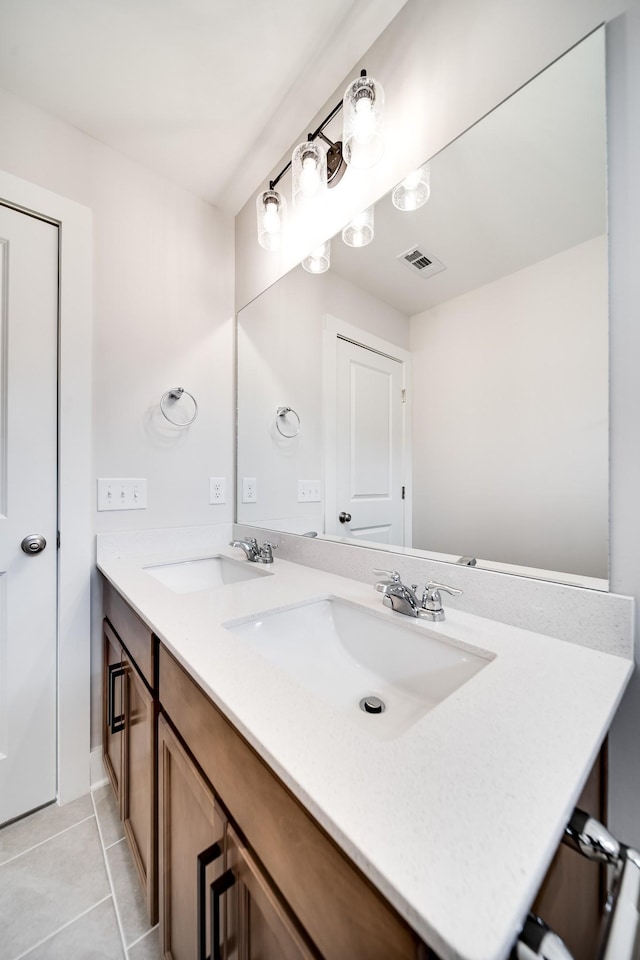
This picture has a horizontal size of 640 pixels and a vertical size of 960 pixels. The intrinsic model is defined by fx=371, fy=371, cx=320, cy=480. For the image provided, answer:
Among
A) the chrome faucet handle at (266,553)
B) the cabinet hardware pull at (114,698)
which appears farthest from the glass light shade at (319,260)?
the cabinet hardware pull at (114,698)

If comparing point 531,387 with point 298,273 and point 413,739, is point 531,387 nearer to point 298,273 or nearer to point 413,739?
point 413,739

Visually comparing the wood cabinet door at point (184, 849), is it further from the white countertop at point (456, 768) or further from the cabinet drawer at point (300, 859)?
the white countertop at point (456, 768)

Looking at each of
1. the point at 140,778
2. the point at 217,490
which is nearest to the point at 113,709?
the point at 140,778

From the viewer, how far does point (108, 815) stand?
125cm

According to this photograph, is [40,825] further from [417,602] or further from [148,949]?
[417,602]

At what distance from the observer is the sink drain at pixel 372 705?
2.31 ft

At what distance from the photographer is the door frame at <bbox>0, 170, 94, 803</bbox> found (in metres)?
1.28

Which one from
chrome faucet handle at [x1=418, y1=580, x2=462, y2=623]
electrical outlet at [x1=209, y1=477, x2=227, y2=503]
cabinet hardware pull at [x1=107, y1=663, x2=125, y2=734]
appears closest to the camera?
chrome faucet handle at [x1=418, y1=580, x2=462, y2=623]

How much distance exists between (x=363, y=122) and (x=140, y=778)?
1803 millimetres

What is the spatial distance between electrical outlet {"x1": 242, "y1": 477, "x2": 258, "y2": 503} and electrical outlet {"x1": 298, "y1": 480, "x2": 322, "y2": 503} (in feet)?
0.94

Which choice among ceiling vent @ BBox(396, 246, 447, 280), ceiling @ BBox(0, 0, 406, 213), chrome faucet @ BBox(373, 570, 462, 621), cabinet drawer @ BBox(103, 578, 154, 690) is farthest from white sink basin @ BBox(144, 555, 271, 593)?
ceiling @ BBox(0, 0, 406, 213)

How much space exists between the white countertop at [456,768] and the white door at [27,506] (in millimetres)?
859

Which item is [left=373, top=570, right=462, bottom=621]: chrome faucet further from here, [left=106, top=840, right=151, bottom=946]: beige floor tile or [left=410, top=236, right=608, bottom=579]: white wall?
[left=106, top=840, right=151, bottom=946]: beige floor tile

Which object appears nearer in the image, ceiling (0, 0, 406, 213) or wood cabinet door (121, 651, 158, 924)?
wood cabinet door (121, 651, 158, 924)
